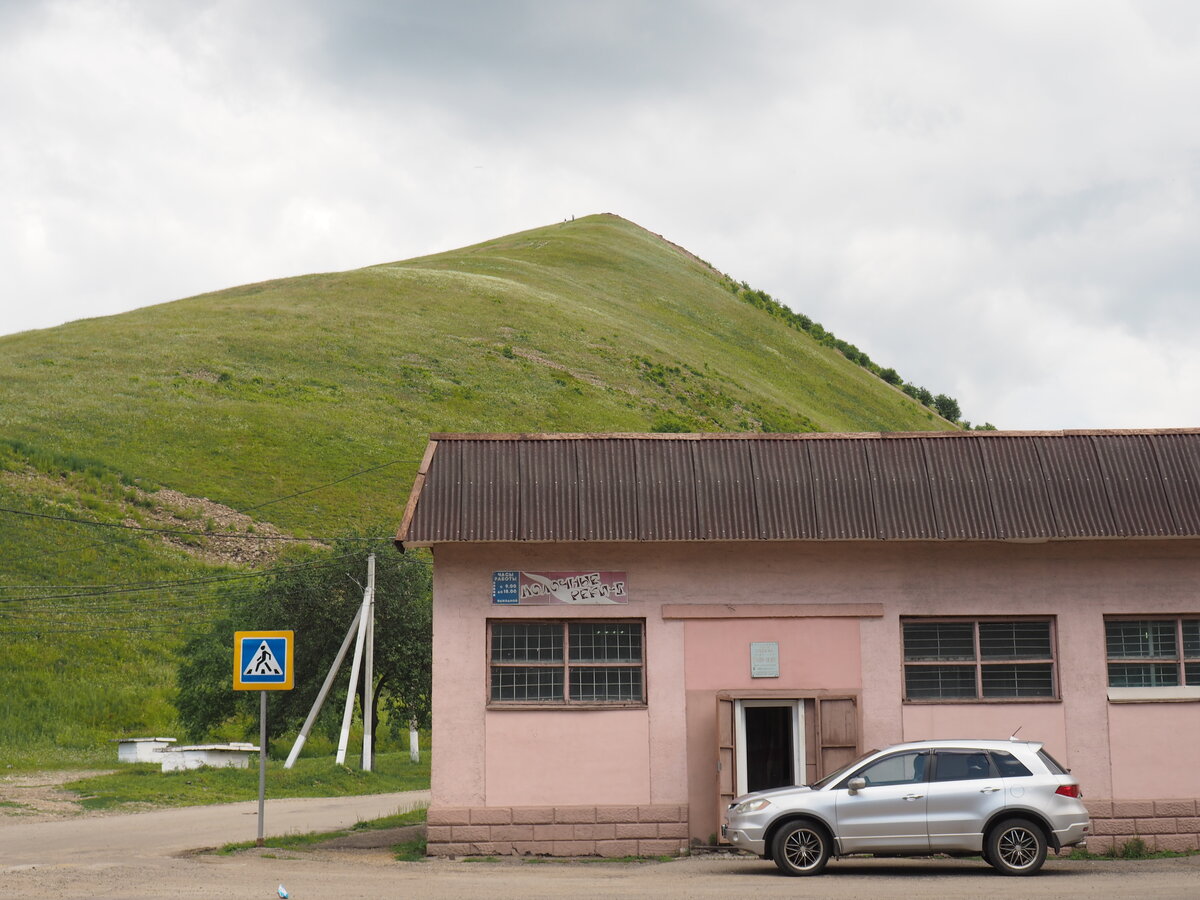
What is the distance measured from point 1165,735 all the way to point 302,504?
40.0m

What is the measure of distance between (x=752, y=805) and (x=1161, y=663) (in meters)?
6.26

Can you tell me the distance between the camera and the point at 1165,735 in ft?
54.3

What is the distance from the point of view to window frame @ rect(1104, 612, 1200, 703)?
16.7 meters

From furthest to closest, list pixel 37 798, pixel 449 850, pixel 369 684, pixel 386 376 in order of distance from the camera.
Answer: pixel 386 376, pixel 369 684, pixel 37 798, pixel 449 850

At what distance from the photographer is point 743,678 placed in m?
16.5

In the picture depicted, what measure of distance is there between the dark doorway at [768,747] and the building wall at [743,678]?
21.1 inches

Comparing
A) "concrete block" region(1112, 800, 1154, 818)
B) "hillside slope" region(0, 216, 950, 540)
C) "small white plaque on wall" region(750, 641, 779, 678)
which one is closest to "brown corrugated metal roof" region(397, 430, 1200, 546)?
"small white plaque on wall" region(750, 641, 779, 678)

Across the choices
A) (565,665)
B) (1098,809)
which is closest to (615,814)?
(565,665)

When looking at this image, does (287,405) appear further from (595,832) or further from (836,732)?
(836,732)

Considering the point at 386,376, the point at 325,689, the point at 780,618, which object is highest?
the point at 386,376

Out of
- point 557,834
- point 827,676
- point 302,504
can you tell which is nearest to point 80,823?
point 557,834

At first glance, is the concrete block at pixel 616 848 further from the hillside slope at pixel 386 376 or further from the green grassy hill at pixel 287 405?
the hillside slope at pixel 386 376

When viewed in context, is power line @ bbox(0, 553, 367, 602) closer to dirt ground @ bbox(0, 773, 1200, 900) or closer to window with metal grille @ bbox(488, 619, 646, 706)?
dirt ground @ bbox(0, 773, 1200, 900)

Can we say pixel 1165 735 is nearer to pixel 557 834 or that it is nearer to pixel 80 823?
pixel 557 834
